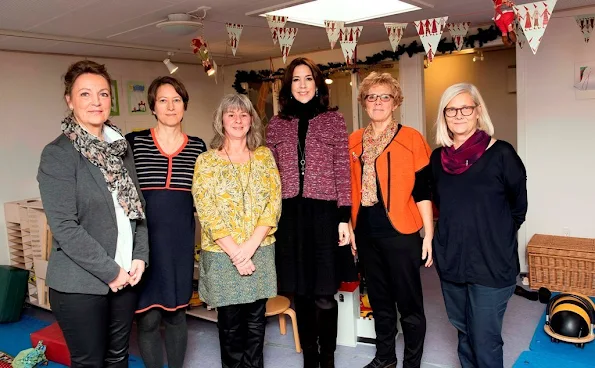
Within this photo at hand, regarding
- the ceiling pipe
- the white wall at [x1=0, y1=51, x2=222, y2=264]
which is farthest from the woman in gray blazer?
the white wall at [x1=0, y1=51, x2=222, y2=264]

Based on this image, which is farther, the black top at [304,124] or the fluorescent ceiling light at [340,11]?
the fluorescent ceiling light at [340,11]

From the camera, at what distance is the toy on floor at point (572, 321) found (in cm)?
288

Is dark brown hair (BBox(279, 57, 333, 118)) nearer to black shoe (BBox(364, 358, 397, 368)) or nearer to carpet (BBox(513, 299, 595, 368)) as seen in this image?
black shoe (BBox(364, 358, 397, 368))

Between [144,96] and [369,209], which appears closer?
[369,209]

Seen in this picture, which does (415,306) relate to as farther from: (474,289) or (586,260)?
(586,260)

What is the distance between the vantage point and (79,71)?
72.1 inches

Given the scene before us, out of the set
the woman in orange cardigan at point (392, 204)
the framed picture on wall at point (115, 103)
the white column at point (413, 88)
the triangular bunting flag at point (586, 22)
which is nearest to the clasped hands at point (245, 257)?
the woman in orange cardigan at point (392, 204)

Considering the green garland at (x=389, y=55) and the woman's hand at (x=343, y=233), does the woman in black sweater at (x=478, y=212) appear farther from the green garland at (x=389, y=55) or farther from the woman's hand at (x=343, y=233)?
the green garland at (x=389, y=55)

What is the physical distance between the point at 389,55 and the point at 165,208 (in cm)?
360

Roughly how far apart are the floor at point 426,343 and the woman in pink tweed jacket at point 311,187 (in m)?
0.68

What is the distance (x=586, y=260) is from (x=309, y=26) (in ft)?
9.08

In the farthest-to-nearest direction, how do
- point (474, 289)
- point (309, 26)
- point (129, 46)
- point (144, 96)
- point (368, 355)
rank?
point (144, 96) → point (129, 46) → point (309, 26) → point (368, 355) → point (474, 289)

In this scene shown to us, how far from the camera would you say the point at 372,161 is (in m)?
2.36

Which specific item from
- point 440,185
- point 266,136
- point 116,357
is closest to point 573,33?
point 440,185
